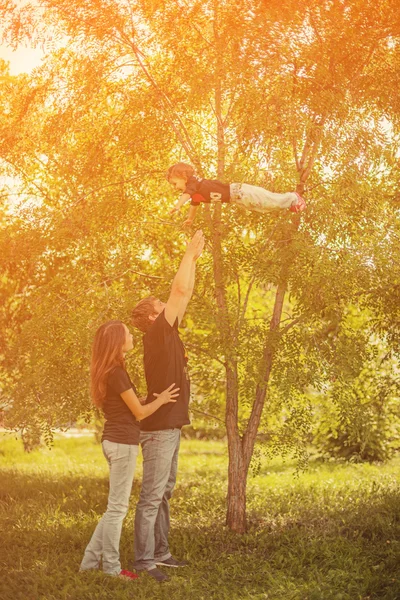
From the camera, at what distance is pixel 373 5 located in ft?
26.6

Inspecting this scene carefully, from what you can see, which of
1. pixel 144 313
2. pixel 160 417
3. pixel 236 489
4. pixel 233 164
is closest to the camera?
pixel 160 417

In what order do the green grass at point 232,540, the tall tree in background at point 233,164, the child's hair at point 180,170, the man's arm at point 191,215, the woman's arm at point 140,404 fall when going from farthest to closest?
the tall tree in background at point 233,164 → the man's arm at point 191,215 → the child's hair at point 180,170 → the green grass at point 232,540 → the woman's arm at point 140,404

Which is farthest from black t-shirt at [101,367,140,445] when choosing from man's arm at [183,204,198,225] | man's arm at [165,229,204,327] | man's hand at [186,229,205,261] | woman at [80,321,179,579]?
man's arm at [183,204,198,225]

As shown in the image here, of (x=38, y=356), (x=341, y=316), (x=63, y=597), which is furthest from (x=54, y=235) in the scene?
(x=63, y=597)

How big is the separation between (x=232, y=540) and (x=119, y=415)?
2921mm

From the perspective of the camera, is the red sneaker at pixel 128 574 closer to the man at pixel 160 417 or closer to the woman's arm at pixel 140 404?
the man at pixel 160 417

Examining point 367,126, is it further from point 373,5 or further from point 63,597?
point 63,597

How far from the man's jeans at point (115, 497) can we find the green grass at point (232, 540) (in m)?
Answer: 0.20

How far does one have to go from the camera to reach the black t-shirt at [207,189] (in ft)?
21.7

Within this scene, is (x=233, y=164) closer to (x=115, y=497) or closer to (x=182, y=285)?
(x=182, y=285)

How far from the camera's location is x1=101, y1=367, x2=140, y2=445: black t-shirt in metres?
5.80

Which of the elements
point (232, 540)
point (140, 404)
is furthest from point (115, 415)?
point (232, 540)

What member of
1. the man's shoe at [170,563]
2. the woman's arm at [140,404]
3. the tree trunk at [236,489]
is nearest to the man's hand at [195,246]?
the woman's arm at [140,404]

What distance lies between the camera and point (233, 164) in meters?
7.80
